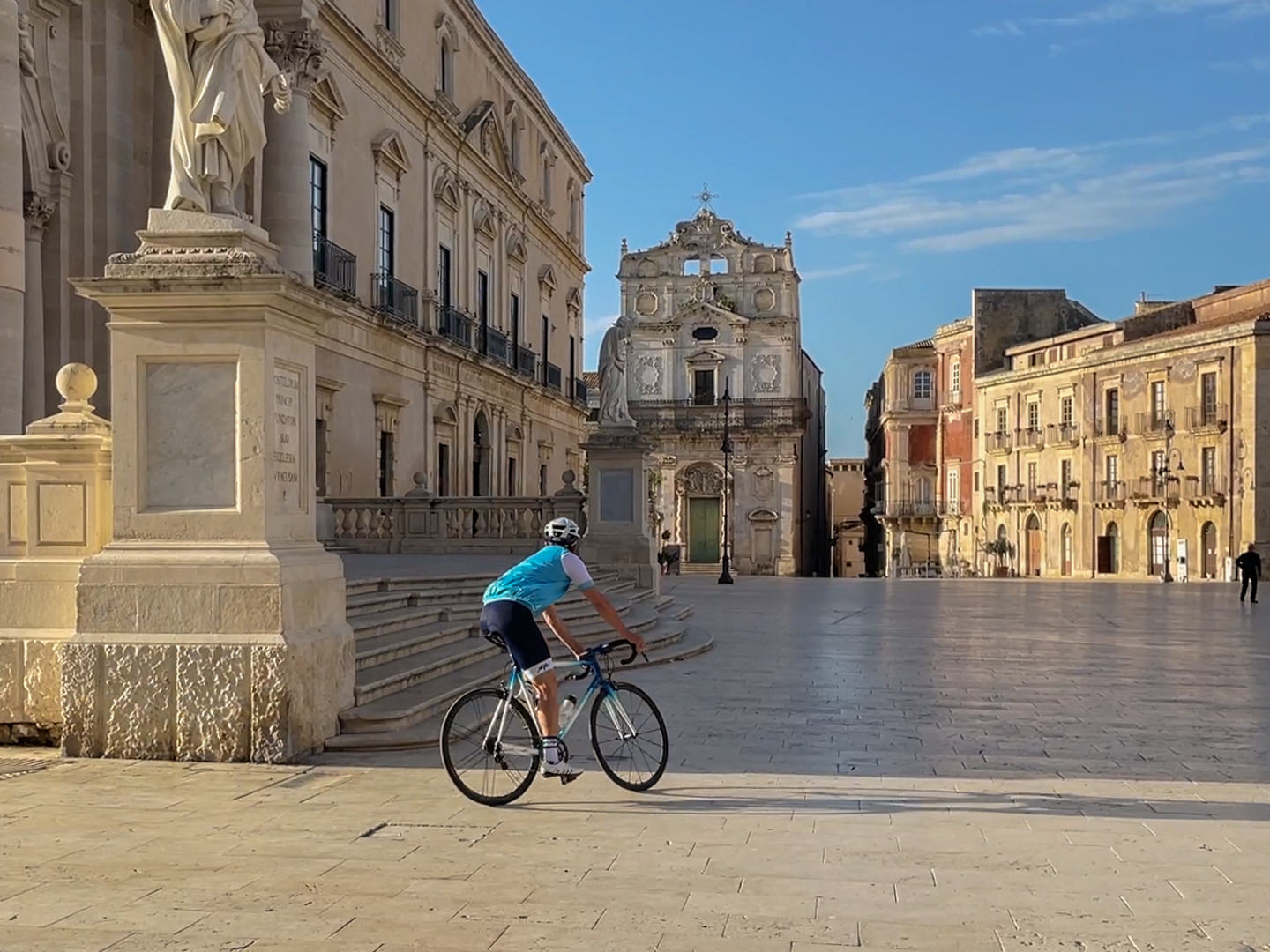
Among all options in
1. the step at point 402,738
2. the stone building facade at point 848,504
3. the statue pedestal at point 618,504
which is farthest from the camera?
the stone building facade at point 848,504

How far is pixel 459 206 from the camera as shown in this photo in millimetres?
32969

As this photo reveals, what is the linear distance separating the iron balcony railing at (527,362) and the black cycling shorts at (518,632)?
3053cm

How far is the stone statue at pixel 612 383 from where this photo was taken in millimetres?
22422

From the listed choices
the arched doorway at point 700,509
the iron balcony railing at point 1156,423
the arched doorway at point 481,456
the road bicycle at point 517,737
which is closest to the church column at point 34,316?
the road bicycle at point 517,737

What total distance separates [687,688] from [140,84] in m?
12.1

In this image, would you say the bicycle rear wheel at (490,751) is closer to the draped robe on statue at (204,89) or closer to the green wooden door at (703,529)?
the draped robe on statue at (204,89)

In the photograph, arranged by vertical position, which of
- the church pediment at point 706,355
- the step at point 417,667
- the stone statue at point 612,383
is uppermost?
the church pediment at point 706,355

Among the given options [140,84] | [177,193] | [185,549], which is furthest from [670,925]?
[140,84]

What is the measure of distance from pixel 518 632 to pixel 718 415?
6010 cm

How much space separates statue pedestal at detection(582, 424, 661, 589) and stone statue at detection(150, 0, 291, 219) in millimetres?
13659

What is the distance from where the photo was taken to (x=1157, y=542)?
2114 inches

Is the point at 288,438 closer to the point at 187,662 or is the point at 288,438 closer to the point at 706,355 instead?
the point at 187,662

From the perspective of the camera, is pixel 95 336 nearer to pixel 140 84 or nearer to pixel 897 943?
pixel 140 84

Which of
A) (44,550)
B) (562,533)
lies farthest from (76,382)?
(562,533)
